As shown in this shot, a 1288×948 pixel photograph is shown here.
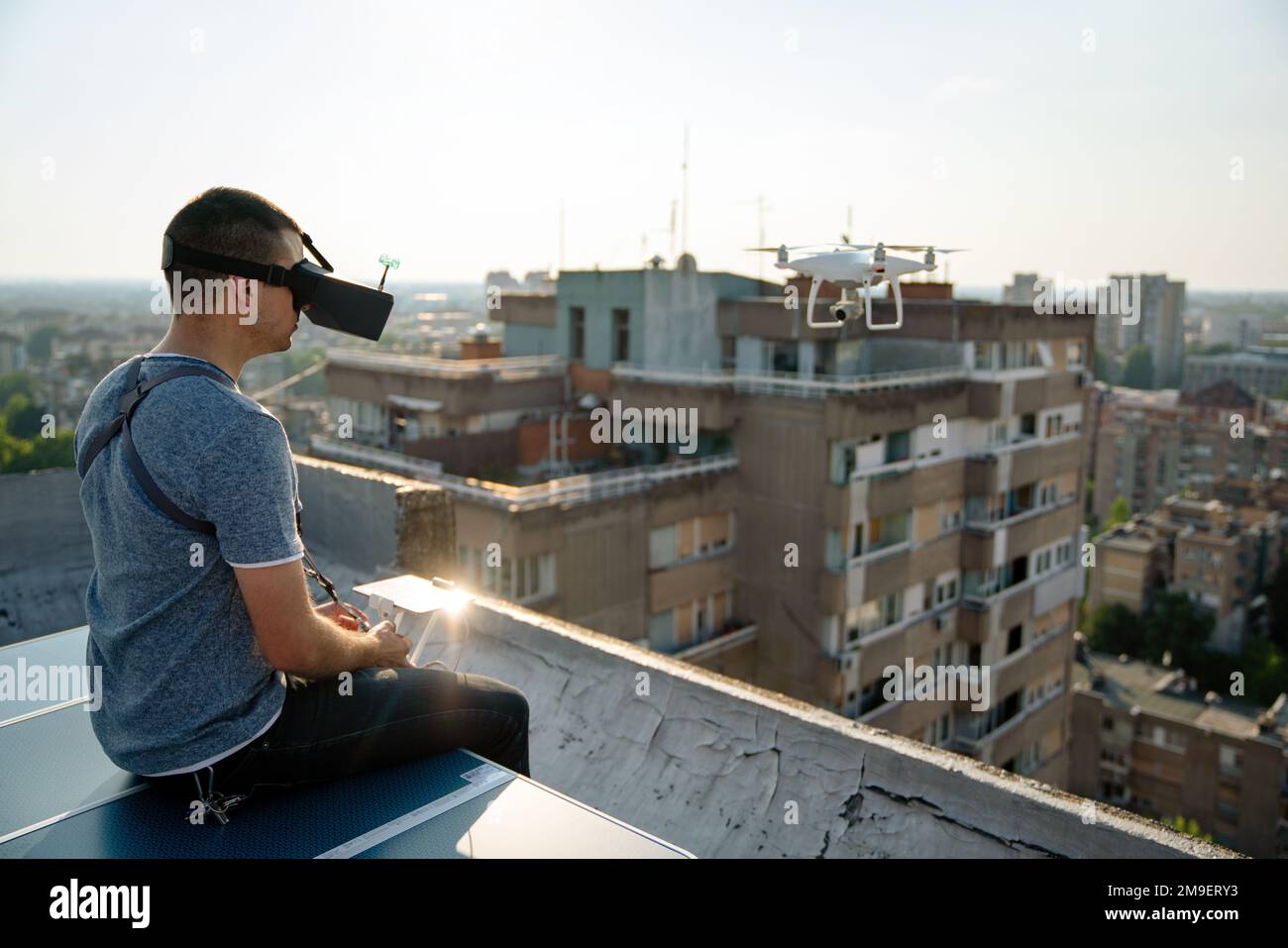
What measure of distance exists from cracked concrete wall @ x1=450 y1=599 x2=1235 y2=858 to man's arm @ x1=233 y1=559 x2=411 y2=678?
2.12m

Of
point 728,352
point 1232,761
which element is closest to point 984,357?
point 728,352

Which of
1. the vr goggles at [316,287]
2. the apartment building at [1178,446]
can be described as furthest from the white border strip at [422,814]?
the apartment building at [1178,446]

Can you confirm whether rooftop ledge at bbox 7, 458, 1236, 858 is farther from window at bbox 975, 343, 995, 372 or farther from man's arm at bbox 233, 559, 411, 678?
window at bbox 975, 343, 995, 372

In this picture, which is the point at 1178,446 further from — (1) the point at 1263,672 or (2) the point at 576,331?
(2) the point at 576,331

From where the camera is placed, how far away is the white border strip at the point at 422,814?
8.49 ft

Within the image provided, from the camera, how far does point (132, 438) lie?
2.65 meters

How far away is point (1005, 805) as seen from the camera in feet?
12.7

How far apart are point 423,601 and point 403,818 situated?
130 centimetres

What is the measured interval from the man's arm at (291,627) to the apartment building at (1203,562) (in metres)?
70.1

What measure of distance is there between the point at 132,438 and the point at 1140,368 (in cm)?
13290

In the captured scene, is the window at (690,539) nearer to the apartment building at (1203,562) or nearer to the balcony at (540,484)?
the balcony at (540,484)
